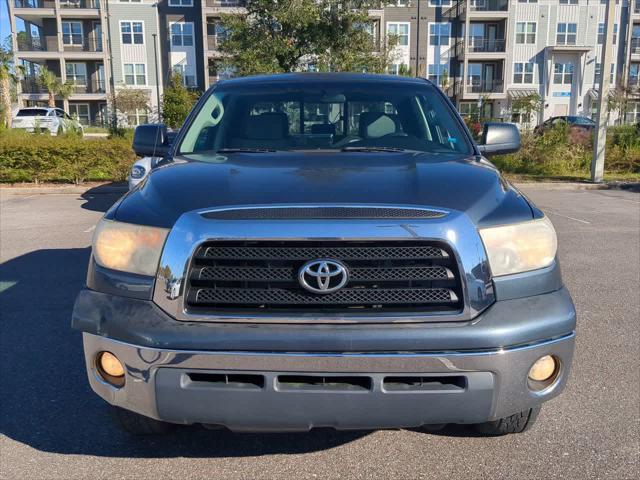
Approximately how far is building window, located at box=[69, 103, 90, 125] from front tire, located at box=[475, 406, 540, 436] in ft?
164

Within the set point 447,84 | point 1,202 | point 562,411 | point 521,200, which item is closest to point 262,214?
point 521,200

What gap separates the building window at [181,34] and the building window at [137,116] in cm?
582

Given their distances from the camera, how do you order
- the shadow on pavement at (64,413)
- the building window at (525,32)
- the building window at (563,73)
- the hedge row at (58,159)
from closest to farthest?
1. the shadow on pavement at (64,413)
2. the hedge row at (58,159)
3. the building window at (525,32)
4. the building window at (563,73)

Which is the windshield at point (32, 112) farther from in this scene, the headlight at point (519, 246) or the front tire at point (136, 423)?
the headlight at point (519, 246)

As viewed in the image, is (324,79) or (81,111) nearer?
(324,79)

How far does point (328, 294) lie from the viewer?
7.24ft

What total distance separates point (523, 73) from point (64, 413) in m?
50.5

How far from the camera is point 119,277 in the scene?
2.31 meters

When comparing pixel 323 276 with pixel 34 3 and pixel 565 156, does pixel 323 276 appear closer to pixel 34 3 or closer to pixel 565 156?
pixel 565 156

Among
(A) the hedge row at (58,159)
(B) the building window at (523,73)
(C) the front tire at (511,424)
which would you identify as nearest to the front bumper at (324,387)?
(C) the front tire at (511,424)

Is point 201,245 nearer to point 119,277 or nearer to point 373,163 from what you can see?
point 119,277

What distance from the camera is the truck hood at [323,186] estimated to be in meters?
2.32

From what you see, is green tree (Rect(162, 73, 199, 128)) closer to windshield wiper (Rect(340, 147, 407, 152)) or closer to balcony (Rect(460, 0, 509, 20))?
balcony (Rect(460, 0, 509, 20))

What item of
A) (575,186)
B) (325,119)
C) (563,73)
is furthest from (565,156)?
(563,73)
